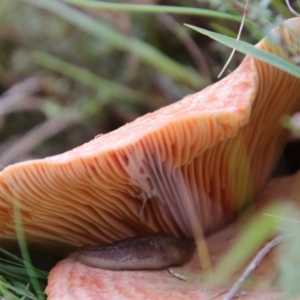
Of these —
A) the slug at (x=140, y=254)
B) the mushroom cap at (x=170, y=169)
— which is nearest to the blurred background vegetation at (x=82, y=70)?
the mushroom cap at (x=170, y=169)

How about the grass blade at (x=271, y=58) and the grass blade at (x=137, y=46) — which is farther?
the grass blade at (x=137, y=46)

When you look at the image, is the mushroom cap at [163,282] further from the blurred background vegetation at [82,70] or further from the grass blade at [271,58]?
the blurred background vegetation at [82,70]

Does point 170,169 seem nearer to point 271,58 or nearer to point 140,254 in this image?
point 140,254

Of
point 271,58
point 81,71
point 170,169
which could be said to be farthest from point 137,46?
point 271,58

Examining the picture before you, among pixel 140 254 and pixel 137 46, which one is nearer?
pixel 140 254

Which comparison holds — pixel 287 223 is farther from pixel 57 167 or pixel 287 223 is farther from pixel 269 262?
pixel 57 167

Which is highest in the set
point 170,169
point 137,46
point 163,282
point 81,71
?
point 137,46
